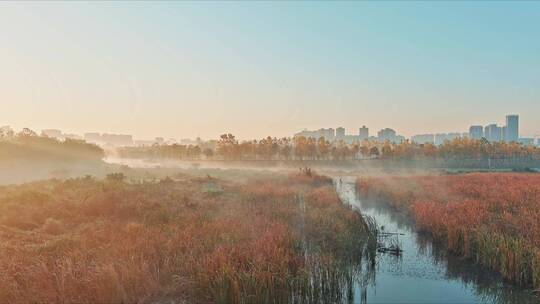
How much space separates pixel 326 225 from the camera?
1812 centimetres

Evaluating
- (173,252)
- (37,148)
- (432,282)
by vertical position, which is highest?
(37,148)

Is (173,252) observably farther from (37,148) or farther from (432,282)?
(37,148)

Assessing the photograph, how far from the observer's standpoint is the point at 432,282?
42.6 ft

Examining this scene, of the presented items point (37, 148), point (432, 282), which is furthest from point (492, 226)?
point (37, 148)

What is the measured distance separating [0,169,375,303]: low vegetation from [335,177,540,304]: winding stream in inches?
33.3

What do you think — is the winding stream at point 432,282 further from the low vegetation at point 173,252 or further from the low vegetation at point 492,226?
the low vegetation at point 173,252

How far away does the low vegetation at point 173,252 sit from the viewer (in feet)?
31.1

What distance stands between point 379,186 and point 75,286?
32.3 meters

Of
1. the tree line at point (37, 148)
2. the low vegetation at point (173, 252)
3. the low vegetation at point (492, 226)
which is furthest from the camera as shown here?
the tree line at point (37, 148)

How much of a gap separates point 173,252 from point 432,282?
939 centimetres

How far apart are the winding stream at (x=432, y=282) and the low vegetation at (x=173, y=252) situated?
2.77 ft

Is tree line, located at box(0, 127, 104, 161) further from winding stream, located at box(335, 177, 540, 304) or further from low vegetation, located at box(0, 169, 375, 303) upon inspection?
winding stream, located at box(335, 177, 540, 304)

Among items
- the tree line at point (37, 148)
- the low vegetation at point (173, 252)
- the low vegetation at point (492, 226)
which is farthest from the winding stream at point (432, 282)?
the tree line at point (37, 148)

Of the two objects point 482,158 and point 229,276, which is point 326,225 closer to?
point 229,276
